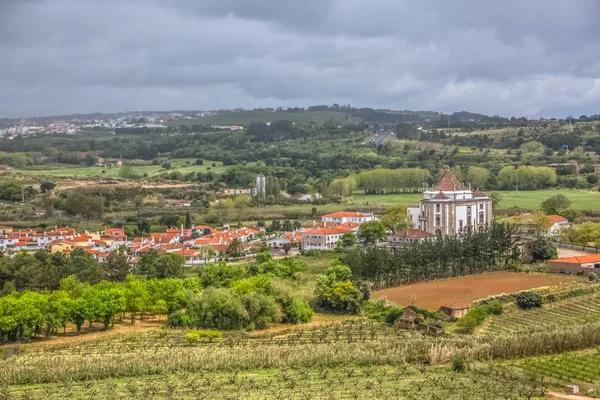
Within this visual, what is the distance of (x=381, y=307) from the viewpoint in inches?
1586

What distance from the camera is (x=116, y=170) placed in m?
123

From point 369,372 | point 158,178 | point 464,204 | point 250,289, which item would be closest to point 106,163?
point 158,178

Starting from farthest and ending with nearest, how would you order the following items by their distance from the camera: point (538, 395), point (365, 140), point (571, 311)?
1. point (365, 140)
2. point (571, 311)
3. point (538, 395)

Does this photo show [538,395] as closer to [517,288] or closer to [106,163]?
[517,288]

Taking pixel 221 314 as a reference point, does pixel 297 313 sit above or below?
below

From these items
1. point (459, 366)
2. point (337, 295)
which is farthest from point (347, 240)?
point (459, 366)

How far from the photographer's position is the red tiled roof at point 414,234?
58.8m

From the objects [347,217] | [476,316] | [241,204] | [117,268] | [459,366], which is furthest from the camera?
[241,204]

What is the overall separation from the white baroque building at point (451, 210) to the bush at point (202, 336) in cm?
2807

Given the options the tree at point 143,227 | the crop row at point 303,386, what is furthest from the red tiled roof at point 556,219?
the crop row at point 303,386

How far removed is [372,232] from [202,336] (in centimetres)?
2769

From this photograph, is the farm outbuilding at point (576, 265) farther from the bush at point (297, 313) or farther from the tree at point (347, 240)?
the bush at point (297, 313)

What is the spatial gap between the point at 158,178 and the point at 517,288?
235 ft

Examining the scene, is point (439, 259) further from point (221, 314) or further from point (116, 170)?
point (116, 170)
